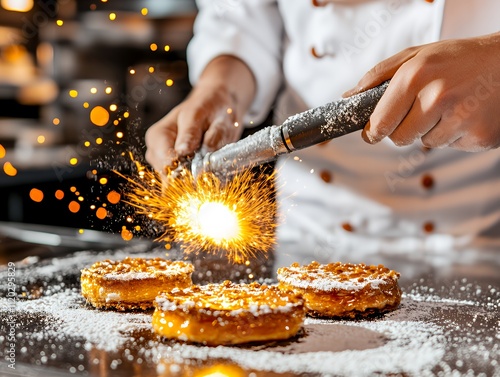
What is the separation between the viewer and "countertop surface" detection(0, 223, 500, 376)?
48.3 inches

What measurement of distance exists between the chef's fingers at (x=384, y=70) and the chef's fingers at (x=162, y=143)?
2.13 feet

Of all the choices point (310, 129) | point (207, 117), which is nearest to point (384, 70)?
point (310, 129)

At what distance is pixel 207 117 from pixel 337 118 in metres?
0.73

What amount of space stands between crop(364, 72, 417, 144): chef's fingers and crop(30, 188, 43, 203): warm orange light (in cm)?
359

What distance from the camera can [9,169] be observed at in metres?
5.01

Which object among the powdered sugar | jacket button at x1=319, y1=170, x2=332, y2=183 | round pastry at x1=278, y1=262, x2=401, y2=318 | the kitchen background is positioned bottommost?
the powdered sugar

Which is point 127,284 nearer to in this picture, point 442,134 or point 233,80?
point 442,134

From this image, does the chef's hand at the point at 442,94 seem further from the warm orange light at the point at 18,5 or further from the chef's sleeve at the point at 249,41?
the warm orange light at the point at 18,5

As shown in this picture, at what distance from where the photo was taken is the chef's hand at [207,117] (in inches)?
79.0

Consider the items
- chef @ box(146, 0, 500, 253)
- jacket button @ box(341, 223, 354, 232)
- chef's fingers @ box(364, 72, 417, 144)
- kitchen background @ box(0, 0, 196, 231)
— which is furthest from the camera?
kitchen background @ box(0, 0, 196, 231)

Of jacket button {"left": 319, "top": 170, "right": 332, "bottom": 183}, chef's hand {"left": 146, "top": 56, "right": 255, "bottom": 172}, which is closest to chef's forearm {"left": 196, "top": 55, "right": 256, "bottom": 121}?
chef's hand {"left": 146, "top": 56, "right": 255, "bottom": 172}

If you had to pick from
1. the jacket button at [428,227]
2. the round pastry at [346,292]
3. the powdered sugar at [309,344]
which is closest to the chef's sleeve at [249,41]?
the jacket button at [428,227]

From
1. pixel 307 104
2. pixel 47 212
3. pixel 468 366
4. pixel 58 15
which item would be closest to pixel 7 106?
pixel 58 15

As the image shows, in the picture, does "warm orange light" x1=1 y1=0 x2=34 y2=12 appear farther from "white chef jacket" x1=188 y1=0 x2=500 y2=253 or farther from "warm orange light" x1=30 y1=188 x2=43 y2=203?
"white chef jacket" x1=188 y1=0 x2=500 y2=253
